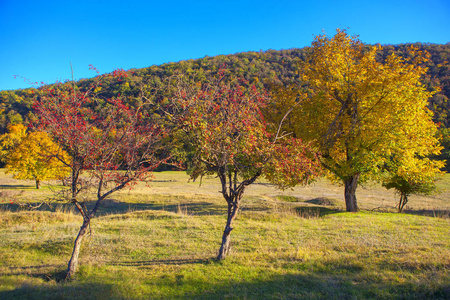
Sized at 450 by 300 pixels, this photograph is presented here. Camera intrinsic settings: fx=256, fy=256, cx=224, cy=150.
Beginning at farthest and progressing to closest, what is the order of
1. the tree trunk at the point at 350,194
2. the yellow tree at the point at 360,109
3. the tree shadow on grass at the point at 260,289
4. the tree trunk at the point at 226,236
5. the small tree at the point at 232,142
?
the tree trunk at the point at 350,194, the yellow tree at the point at 360,109, the tree trunk at the point at 226,236, the small tree at the point at 232,142, the tree shadow on grass at the point at 260,289

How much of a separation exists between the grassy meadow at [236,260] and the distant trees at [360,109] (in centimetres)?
395

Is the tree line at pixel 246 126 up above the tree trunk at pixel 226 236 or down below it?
above

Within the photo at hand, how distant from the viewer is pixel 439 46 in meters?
102

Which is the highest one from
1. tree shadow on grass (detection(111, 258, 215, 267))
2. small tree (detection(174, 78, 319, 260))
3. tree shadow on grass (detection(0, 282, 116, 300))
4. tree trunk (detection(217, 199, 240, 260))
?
small tree (detection(174, 78, 319, 260))

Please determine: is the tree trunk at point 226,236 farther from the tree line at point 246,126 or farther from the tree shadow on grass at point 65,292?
the tree shadow on grass at point 65,292

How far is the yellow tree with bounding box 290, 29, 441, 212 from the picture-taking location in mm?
14867

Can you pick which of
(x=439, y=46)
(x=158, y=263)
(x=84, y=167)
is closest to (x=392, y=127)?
(x=158, y=263)

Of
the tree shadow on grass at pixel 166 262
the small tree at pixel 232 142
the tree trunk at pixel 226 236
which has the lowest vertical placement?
the tree shadow on grass at pixel 166 262

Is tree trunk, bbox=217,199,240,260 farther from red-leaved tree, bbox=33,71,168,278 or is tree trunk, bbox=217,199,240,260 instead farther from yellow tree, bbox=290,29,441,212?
yellow tree, bbox=290,29,441,212

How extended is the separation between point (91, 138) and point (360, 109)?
51.3 feet

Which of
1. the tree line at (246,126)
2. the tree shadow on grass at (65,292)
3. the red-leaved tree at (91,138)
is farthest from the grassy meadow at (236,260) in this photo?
the red-leaved tree at (91,138)

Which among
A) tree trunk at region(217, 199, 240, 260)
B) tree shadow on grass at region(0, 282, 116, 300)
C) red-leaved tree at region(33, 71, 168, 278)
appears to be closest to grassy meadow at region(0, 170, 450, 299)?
tree shadow on grass at region(0, 282, 116, 300)

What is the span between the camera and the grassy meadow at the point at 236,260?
Result: 6328mm

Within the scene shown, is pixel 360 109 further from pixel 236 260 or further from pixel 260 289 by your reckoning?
pixel 260 289
